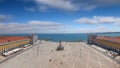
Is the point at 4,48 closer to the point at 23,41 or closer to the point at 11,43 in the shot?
the point at 11,43

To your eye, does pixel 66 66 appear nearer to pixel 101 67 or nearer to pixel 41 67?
pixel 41 67

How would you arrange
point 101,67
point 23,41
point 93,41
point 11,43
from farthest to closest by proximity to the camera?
point 93,41 < point 23,41 < point 11,43 < point 101,67

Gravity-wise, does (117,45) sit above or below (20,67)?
above

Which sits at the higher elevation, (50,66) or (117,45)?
(117,45)

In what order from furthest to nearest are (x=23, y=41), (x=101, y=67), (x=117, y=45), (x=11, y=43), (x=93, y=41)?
(x=93, y=41)
(x=23, y=41)
(x=11, y=43)
(x=117, y=45)
(x=101, y=67)

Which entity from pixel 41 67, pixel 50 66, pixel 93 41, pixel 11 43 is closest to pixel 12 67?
pixel 41 67

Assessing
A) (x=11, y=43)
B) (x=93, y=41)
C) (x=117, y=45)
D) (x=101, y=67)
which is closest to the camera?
(x=101, y=67)

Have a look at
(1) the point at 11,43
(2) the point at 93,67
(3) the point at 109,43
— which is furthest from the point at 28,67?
(3) the point at 109,43

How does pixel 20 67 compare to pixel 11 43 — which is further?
pixel 11 43

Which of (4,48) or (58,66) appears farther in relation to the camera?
(4,48)

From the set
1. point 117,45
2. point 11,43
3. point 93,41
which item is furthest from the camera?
point 93,41
